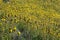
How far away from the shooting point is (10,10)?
366 inches

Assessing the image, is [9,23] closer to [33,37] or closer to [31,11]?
[33,37]

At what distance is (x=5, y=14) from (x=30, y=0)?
3266mm

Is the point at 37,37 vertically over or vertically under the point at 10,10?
under

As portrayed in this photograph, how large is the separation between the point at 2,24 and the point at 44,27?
1.75 meters

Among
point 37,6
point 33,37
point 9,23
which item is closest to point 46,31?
point 33,37

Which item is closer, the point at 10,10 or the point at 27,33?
the point at 27,33

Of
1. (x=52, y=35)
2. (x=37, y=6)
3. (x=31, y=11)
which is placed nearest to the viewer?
(x=52, y=35)

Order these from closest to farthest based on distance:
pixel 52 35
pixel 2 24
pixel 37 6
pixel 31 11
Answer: pixel 2 24
pixel 52 35
pixel 31 11
pixel 37 6

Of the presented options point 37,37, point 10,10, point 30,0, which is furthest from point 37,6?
point 37,37

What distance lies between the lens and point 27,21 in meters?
9.06

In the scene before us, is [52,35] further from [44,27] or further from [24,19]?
[24,19]

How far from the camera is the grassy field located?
795 cm

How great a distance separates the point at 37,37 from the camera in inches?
332

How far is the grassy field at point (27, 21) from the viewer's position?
795cm
